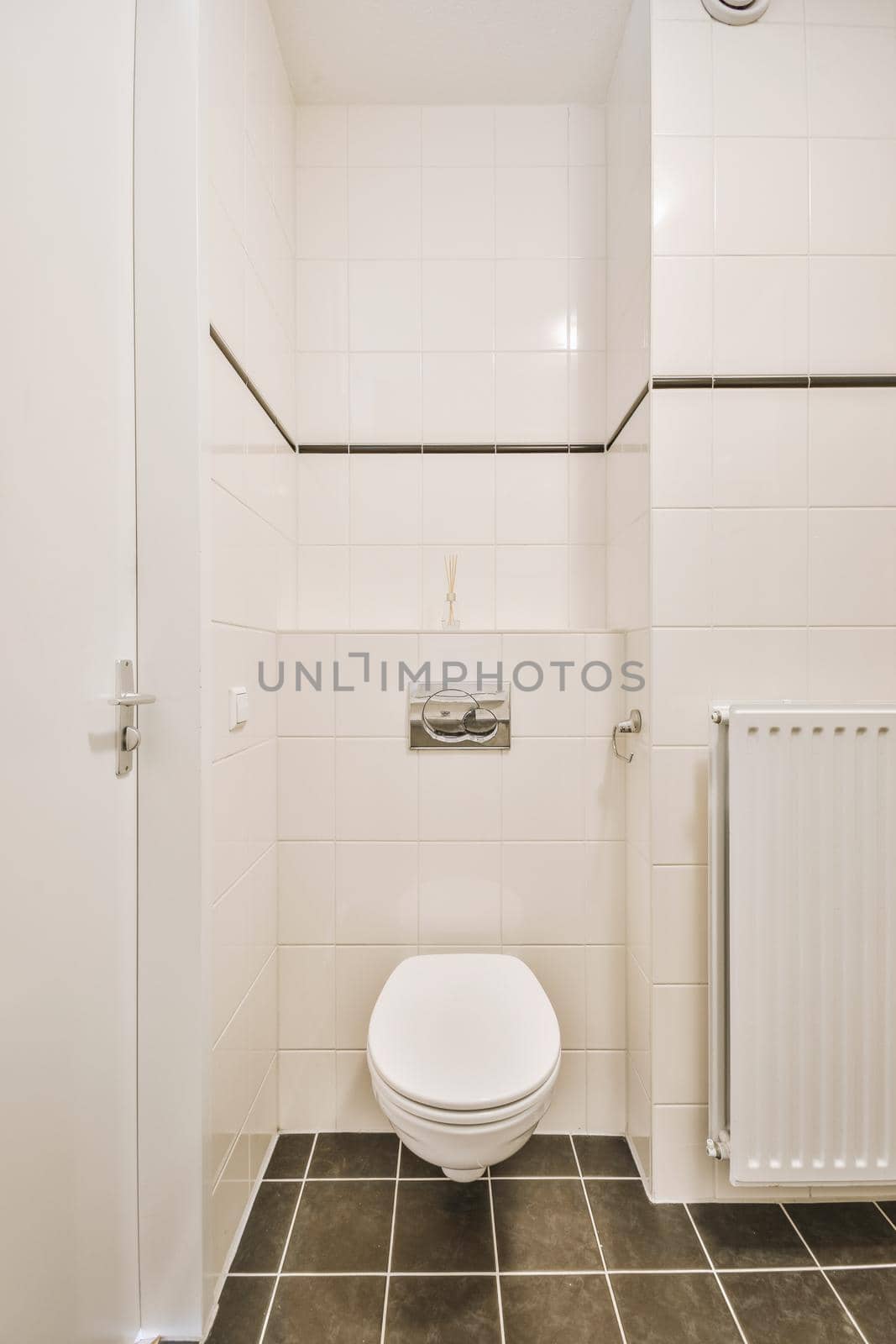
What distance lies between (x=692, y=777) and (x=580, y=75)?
1679 millimetres

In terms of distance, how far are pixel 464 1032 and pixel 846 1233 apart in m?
0.85

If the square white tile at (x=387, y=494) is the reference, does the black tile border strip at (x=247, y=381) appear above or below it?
above

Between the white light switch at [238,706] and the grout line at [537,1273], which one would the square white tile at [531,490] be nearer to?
the white light switch at [238,706]

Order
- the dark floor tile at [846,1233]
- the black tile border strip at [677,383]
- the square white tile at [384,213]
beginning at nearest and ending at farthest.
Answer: the dark floor tile at [846,1233] → the black tile border strip at [677,383] → the square white tile at [384,213]

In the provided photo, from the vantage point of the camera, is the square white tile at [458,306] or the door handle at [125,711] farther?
the square white tile at [458,306]

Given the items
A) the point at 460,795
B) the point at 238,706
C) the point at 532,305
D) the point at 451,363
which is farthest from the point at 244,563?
the point at 532,305

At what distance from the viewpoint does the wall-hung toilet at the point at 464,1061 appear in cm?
102

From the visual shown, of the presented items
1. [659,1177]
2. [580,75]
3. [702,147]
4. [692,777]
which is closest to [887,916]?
[692,777]

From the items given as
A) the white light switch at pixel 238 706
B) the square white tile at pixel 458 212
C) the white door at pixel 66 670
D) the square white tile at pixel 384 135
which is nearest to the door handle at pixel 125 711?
the white door at pixel 66 670

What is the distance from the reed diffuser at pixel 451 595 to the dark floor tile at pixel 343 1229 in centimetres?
121

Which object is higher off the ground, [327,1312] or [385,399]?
[385,399]

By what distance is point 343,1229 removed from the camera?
50.4 inches

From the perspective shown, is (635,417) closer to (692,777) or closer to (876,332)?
(876,332)

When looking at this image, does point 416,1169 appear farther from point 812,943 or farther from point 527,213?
point 527,213
